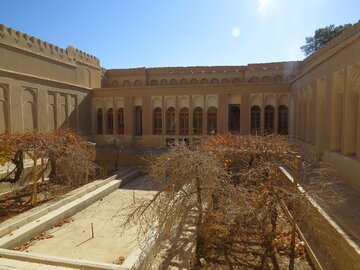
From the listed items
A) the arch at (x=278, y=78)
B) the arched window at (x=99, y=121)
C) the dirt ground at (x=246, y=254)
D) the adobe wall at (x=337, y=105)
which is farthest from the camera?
the arch at (x=278, y=78)

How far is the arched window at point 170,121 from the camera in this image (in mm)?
22391

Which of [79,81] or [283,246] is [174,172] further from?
[79,81]

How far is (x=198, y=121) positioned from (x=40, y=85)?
471 inches

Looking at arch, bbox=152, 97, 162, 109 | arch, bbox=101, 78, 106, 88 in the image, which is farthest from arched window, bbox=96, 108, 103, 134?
arch, bbox=152, 97, 162, 109

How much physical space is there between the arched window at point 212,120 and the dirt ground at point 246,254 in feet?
47.8

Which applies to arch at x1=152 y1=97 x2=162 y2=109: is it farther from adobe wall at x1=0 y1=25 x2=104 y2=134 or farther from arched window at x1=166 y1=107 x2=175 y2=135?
adobe wall at x1=0 y1=25 x2=104 y2=134

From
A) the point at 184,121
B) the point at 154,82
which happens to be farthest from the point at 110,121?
the point at 154,82

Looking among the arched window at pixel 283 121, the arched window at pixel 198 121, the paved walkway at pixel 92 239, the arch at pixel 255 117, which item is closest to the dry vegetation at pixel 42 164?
the paved walkway at pixel 92 239

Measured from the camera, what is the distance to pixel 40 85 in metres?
17.8

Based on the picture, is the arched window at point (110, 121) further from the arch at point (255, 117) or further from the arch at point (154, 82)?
the arch at point (255, 117)

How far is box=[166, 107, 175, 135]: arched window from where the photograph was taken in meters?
22.4

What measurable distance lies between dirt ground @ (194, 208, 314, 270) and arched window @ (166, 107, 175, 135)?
15.3 meters

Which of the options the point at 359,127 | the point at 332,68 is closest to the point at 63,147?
the point at 359,127

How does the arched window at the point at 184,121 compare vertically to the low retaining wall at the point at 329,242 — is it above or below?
above
